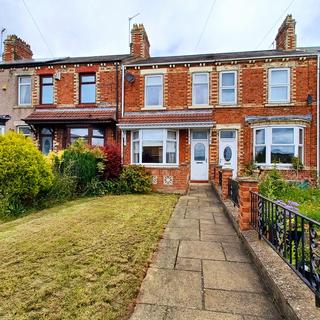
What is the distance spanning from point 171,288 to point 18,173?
5802 mm

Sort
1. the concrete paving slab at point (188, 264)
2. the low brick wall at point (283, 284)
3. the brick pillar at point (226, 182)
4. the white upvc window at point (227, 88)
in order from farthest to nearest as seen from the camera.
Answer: the white upvc window at point (227, 88), the brick pillar at point (226, 182), the concrete paving slab at point (188, 264), the low brick wall at point (283, 284)

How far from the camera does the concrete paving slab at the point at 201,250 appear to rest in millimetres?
3872

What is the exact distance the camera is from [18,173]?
273 inches

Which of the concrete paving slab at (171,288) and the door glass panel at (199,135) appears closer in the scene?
the concrete paving slab at (171,288)

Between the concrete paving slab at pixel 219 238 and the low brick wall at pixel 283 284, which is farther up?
the low brick wall at pixel 283 284

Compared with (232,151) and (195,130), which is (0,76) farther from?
(232,151)

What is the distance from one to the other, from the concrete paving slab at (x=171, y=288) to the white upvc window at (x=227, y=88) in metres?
11.4

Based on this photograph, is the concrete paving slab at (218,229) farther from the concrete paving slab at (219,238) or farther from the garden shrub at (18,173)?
the garden shrub at (18,173)

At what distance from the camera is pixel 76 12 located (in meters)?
12.4

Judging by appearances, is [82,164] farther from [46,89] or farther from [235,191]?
[46,89]

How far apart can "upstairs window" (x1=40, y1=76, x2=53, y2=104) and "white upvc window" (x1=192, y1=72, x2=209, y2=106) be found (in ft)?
27.5

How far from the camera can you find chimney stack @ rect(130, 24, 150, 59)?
1507 centimetres

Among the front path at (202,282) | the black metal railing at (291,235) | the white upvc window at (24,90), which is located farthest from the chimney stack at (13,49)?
the black metal railing at (291,235)

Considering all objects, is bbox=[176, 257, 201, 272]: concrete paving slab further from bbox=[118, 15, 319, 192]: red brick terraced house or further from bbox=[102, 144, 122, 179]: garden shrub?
bbox=[118, 15, 319, 192]: red brick terraced house
